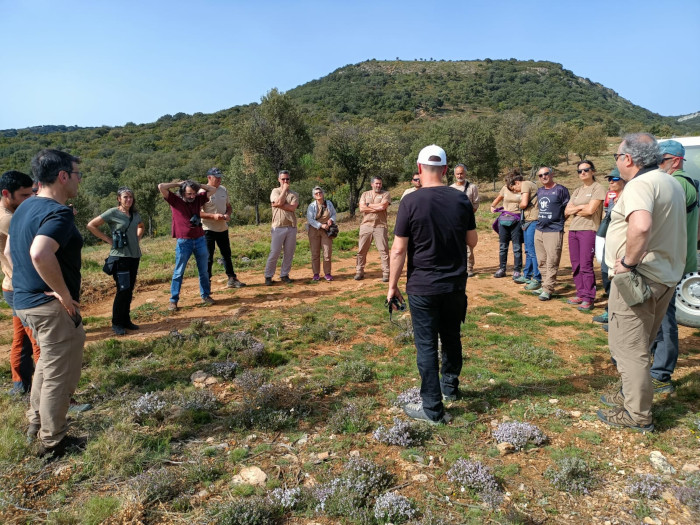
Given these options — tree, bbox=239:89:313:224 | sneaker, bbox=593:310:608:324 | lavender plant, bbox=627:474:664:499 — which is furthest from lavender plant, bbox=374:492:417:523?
tree, bbox=239:89:313:224

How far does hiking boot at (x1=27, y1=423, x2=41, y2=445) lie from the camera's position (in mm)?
3135

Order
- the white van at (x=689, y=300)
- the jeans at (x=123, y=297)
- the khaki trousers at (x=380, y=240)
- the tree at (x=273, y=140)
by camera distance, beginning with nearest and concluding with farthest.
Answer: the white van at (x=689, y=300)
the jeans at (x=123, y=297)
the khaki trousers at (x=380, y=240)
the tree at (x=273, y=140)

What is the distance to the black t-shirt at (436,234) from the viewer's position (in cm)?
314

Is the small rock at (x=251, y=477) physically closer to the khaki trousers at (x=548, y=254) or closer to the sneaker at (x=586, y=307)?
the sneaker at (x=586, y=307)

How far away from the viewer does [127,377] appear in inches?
174

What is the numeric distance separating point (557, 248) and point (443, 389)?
4.15 metres

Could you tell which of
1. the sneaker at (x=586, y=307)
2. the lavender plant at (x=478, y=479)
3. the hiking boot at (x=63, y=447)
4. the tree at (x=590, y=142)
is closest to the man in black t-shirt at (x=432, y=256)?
the lavender plant at (x=478, y=479)

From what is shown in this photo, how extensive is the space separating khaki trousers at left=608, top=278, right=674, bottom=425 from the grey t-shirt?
5.97m

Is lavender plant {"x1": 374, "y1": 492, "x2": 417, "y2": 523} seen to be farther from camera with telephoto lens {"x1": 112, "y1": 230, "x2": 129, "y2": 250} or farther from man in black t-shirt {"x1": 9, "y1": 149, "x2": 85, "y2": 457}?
camera with telephoto lens {"x1": 112, "y1": 230, "x2": 129, "y2": 250}

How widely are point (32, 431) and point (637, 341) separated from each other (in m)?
4.81

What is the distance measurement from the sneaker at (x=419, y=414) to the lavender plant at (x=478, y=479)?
0.55 meters

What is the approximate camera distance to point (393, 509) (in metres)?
2.43

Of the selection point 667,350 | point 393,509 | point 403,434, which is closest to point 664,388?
point 667,350

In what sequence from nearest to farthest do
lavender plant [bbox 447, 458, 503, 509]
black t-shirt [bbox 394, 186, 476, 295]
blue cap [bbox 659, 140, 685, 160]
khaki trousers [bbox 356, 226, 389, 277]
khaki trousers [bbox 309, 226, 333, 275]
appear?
lavender plant [bbox 447, 458, 503, 509], black t-shirt [bbox 394, 186, 476, 295], blue cap [bbox 659, 140, 685, 160], khaki trousers [bbox 356, 226, 389, 277], khaki trousers [bbox 309, 226, 333, 275]
